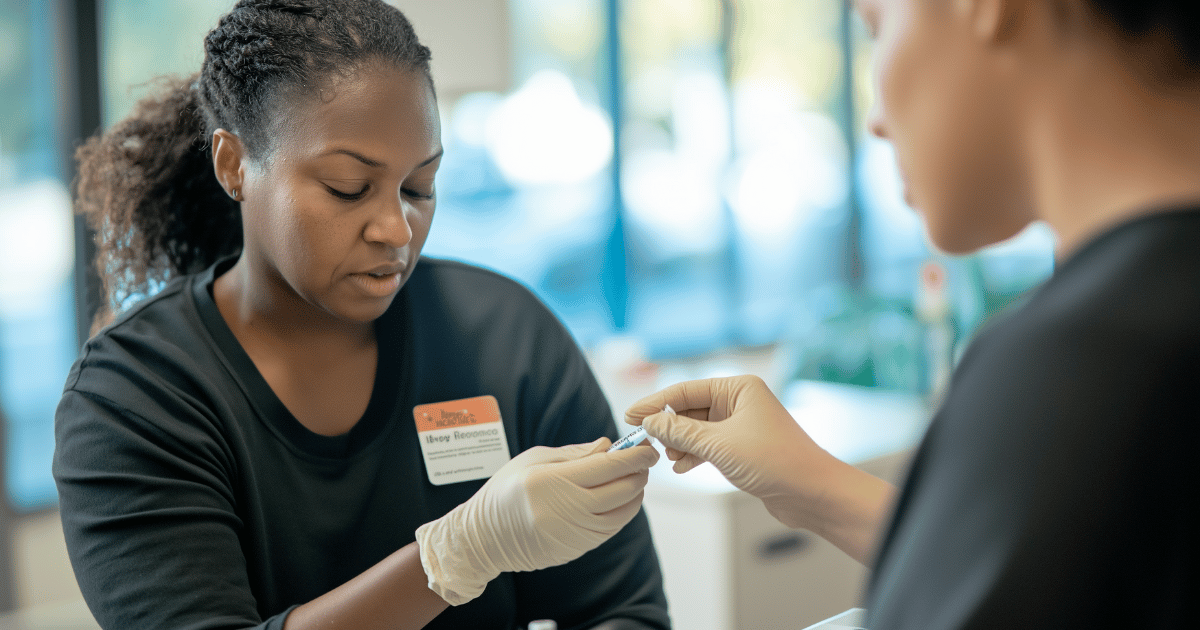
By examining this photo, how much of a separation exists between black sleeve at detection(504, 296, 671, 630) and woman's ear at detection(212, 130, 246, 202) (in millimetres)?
432

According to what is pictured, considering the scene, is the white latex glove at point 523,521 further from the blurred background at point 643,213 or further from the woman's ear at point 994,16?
the woman's ear at point 994,16

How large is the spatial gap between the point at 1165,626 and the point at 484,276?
1.04 metres

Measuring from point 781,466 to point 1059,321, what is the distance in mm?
541

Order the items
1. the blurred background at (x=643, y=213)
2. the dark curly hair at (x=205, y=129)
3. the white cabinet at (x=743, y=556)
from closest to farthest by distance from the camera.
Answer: the dark curly hair at (x=205, y=129)
the white cabinet at (x=743, y=556)
the blurred background at (x=643, y=213)

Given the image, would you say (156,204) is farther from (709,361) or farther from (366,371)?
(709,361)

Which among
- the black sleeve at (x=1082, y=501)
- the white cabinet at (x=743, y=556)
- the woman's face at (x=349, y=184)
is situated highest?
the woman's face at (x=349, y=184)

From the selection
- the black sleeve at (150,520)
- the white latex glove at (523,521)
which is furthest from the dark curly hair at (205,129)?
the white latex glove at (523,521)

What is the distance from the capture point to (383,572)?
3.10 ft

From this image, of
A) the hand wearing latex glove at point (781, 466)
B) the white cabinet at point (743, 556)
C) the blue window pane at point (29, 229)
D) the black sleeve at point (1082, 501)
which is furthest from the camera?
the blue window pane at point (29, 229)

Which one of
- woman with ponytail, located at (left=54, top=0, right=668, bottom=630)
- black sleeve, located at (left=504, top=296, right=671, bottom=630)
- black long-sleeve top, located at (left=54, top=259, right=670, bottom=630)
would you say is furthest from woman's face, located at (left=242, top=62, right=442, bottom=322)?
black sleeve, located at (left=504, top=296, right=671, bottom=630)

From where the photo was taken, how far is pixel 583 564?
1.18 m

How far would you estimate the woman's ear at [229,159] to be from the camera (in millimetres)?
1090

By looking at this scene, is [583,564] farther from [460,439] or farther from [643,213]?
[643,213]

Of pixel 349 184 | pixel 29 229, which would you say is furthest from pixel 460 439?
pixel 29 229
